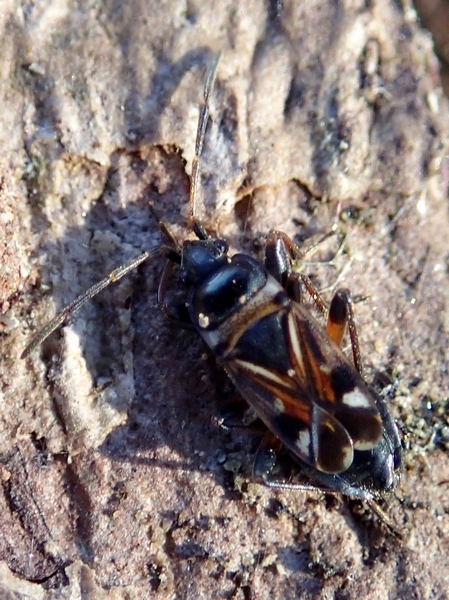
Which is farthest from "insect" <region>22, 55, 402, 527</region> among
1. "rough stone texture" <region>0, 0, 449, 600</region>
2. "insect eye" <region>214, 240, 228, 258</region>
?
"rough stone texture" <region>0, 0, 449, 600</region>

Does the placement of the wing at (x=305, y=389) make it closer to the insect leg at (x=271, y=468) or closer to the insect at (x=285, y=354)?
the insect at (x=285, y=354)

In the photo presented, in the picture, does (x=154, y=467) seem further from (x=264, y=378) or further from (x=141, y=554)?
(x=264, y=378)

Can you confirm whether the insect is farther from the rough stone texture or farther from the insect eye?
the rough stone texture

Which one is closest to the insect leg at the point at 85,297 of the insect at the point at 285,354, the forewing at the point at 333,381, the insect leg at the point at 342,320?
the insect at the point at 285,354

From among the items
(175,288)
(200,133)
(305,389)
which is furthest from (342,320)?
(200,133)

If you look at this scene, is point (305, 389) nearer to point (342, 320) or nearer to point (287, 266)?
point (342, 320)
